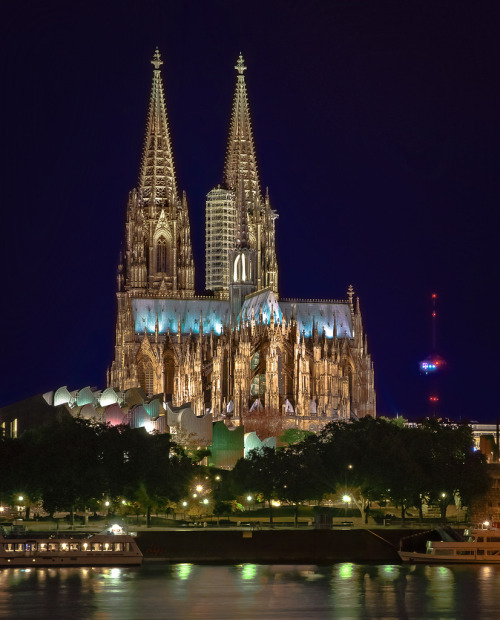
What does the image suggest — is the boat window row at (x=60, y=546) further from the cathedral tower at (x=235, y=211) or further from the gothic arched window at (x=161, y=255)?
the gothic arched window at (x=161, y=255)

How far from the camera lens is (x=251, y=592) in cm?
8400

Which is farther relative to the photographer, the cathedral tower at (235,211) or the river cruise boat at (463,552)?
the cathedral tower at (235,211)

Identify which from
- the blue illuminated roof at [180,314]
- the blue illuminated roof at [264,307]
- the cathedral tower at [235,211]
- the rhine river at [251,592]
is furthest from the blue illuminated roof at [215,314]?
the rhine river at [251,592]

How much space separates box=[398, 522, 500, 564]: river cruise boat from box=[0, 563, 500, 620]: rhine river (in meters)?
1.72

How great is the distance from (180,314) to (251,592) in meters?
92.9

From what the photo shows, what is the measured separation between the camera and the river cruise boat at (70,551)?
95.8 m

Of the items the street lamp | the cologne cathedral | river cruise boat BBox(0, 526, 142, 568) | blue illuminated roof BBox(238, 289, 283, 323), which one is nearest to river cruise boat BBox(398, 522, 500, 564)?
the street lamp

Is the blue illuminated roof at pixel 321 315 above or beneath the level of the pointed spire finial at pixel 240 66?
beneath

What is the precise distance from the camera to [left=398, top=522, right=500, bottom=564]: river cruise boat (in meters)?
99.6

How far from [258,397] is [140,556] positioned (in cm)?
6745

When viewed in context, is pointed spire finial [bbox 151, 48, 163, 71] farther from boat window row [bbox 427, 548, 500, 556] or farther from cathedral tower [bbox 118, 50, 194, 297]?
boat window row [bbox 427, 548, 500, 556]

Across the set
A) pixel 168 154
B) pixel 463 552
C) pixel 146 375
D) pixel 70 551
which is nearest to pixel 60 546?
pixel 70 551

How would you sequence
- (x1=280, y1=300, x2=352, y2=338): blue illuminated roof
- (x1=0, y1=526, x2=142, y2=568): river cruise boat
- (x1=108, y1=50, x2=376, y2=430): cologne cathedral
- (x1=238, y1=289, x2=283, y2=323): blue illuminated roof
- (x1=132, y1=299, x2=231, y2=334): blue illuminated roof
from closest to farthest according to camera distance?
(x1=0, y1=526, x2=142, y2=568): river cruise boat < (x1=108, y1=50, x2=376, y2=430): cologne cathedral < (x1=238, y1=289, x2=283, y2=323): blue illuminated roof < (x1=280, y1=300, x2=352, y2=338): blue illuminated roof < (x1=132, y1=299, x2=231, y2=334): blue illuminated roof

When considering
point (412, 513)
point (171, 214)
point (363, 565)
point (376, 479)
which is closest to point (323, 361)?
point (171, 214)
